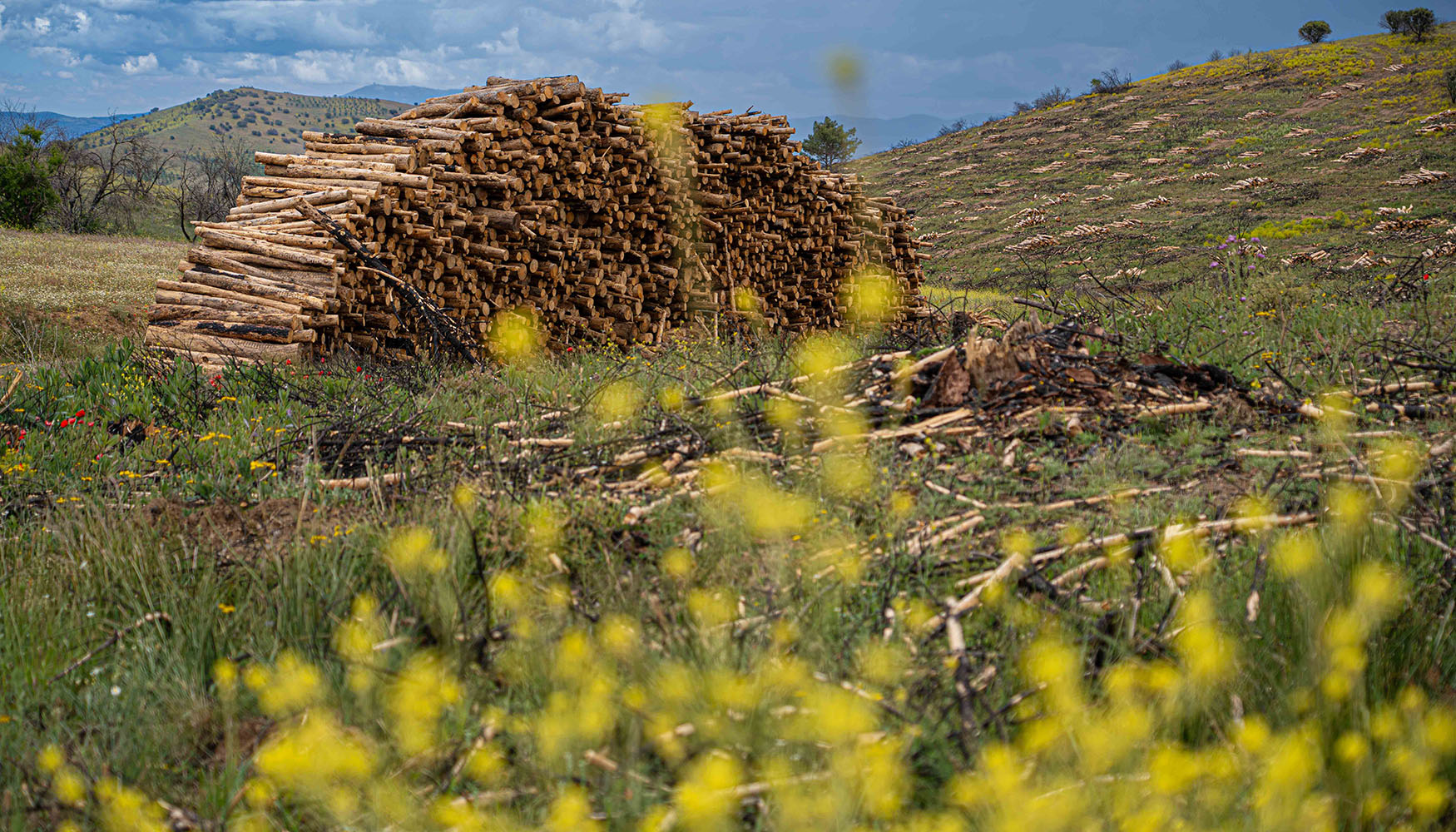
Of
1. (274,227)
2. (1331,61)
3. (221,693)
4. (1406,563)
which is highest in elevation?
(1331,61)

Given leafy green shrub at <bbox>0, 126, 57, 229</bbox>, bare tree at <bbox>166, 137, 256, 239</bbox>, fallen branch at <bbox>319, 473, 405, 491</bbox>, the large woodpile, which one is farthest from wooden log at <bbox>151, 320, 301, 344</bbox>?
bare tree at <bbox>166, 137, 256, 239</bbox>

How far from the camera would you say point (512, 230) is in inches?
334

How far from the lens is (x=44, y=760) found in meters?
2.05

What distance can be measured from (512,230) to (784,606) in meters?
6.75

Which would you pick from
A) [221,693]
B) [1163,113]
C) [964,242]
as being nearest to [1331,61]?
[1163,113]

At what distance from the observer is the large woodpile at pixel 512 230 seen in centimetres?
727

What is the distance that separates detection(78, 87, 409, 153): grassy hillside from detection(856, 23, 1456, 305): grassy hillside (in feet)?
339

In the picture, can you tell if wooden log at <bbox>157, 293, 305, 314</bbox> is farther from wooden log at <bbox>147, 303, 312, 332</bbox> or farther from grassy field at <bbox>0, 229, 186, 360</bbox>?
grassy field at <bbox>0, 229, 186, 360</bbox>

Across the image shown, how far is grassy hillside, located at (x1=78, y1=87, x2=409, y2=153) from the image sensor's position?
124125mm

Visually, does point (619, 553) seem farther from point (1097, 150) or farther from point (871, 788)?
point (1097, 150)

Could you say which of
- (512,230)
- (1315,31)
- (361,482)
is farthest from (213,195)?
(1315,31)

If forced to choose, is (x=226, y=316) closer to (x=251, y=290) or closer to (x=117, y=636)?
(x=251, y=290)

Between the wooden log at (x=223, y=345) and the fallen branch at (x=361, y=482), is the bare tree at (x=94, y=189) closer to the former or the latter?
the wooden log at (x=223, y=345)

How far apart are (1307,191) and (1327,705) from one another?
30.6 meters
